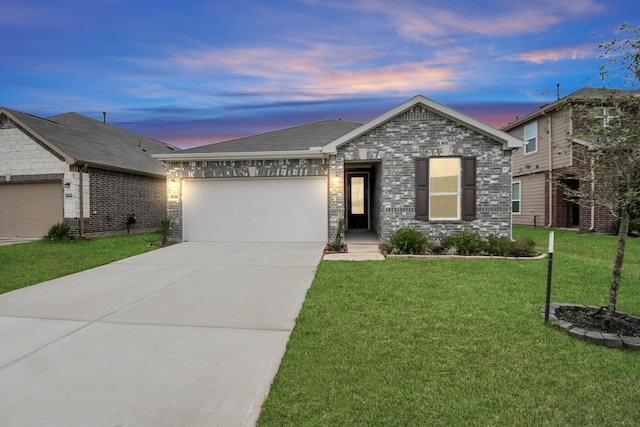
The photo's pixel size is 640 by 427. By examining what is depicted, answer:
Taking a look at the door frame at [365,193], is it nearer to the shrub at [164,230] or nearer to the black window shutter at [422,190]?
the black window shutter at [422,190]

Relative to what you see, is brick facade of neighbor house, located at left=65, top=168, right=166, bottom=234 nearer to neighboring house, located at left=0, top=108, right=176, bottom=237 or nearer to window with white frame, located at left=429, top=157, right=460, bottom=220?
neighboring house, located at left=0, top=108, right=176, bottom=237

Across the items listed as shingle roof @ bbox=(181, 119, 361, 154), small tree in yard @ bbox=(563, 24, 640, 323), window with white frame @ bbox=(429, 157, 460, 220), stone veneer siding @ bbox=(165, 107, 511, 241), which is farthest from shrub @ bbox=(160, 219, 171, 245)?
small tree in yard @ bbox=(563, 24, 640, 323)

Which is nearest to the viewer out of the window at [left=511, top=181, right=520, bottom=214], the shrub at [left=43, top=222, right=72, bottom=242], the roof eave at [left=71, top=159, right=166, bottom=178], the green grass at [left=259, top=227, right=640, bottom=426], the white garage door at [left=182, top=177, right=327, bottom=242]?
the green grass at [left=259, top=227, right=640, bottom=426]

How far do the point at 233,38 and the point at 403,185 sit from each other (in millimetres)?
7111

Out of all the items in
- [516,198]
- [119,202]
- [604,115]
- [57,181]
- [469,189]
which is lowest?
[119,202]

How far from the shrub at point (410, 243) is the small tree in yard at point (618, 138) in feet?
15.4

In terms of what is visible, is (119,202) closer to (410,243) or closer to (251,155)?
(251,155)

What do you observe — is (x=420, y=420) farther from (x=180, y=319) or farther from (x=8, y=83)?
(x=8, y=83)

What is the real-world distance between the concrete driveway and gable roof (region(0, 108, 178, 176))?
818cm

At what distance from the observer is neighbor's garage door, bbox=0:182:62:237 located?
12.9m

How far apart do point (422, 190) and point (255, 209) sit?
5.57 metres

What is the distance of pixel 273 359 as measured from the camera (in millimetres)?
3207

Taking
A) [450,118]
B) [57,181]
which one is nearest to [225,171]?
[57,181]

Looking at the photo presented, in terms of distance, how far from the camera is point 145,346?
11.6 ft
